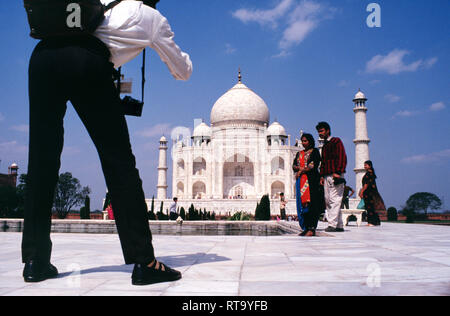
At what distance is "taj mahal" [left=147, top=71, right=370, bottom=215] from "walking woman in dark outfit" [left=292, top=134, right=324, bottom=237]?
23.3 metres

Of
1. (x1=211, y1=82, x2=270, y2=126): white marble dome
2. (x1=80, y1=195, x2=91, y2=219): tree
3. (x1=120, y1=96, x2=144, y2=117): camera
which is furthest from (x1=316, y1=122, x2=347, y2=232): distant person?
(x1=211, y1=82, x2=270, y2=126): white marble dome

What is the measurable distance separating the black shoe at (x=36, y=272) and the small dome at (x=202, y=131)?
3421cm

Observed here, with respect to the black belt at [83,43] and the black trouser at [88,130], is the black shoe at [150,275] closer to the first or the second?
the black trouser at [88,130]

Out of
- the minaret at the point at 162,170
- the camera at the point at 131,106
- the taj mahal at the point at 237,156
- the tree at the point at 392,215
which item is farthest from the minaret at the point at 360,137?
the camera at the point at 131,106

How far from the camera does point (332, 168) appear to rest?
21.0 feet

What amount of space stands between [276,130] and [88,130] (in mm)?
33709

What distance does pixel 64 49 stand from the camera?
2.18m

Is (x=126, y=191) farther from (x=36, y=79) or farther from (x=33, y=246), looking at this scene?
(x=36, y=79)

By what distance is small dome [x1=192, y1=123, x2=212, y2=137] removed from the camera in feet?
119

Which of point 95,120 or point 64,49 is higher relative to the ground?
point 64,49

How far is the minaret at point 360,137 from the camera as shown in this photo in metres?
28.5
